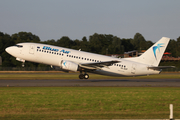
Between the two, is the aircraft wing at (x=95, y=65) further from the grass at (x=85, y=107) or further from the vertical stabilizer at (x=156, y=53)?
the grass at (x=85, y=107)

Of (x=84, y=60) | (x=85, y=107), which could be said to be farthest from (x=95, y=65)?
(x=85, y=107)

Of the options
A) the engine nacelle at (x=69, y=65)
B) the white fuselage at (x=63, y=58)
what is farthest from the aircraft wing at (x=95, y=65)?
the engine nacelle at (x=69, y=65)

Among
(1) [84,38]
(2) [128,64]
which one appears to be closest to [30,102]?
(2) [128,64]

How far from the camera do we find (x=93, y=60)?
3644cm

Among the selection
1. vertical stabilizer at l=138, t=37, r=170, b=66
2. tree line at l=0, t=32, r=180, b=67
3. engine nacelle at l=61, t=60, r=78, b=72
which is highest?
tree line at l=0, t=32, r=180, b=67

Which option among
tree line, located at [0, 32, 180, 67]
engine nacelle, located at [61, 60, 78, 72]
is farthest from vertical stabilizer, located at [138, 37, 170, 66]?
tree line, located at [0, 32, 180, 67]

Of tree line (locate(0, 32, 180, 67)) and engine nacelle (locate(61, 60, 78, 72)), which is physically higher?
tree line (locate(0, 32, 180, 67))

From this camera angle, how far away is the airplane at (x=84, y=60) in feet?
115

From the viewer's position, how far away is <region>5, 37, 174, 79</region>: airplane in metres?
34.9

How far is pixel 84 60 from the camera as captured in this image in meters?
36.1

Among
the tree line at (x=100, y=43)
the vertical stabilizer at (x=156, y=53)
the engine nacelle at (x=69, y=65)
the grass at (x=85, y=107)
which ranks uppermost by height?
the tree line at (x=100, y=43)

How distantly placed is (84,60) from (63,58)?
309 centimetres

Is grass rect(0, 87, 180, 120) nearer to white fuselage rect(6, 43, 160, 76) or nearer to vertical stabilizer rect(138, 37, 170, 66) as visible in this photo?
white fuselage rect(6, 43, 160, 76)

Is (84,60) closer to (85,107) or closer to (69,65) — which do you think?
(69,65)
